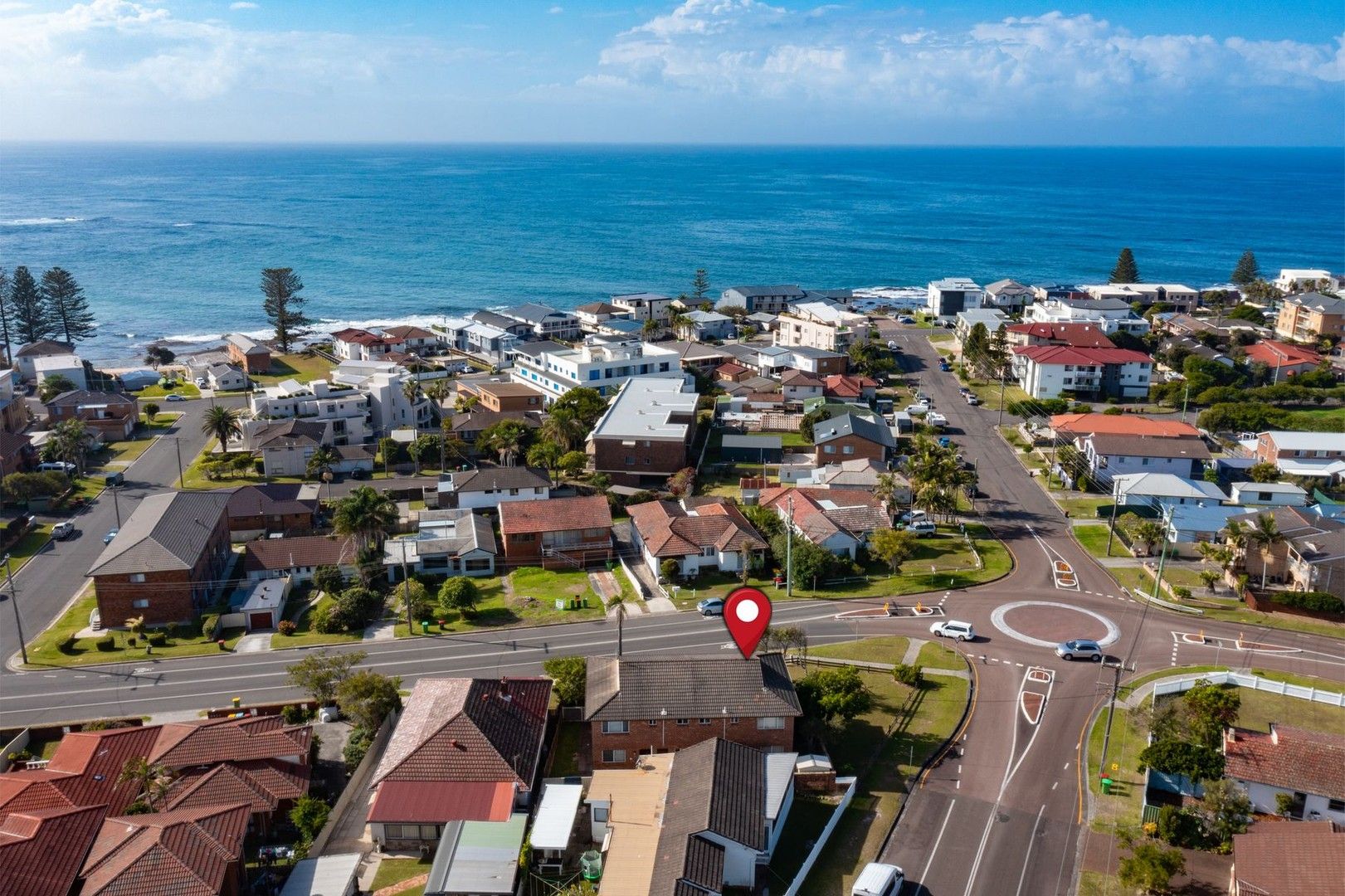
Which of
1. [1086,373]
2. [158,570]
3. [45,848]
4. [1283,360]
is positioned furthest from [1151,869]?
[1283,360]

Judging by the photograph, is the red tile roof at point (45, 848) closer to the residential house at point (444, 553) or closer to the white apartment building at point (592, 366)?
the residential house at point (444, 553)

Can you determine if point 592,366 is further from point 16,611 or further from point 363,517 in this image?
point 16,611

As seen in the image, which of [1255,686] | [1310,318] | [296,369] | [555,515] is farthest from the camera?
[1310,318]

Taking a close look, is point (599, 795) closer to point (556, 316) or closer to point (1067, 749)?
point (1067, 749)

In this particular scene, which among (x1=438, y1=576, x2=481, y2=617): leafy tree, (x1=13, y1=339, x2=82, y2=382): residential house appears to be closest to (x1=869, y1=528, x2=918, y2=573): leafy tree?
(x1=438, y1=576, x2=481, y2=617): leafy tree

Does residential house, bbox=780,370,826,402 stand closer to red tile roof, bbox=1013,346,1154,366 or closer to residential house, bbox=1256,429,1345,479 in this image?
red tile roof, bbox=1013,346,1154,366

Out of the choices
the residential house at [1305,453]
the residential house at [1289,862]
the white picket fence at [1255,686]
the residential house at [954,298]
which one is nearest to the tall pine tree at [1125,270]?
the residential house at [954,298]
